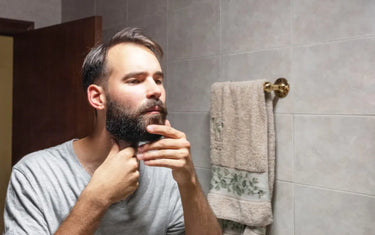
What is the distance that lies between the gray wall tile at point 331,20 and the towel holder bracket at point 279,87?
0.50 feet

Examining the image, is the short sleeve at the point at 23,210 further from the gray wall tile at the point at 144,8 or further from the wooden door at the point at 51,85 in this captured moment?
the gray wall tile at the point at 144,8

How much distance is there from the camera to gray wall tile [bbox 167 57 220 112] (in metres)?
1.80

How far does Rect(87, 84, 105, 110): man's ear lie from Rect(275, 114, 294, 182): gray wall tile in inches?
27.3

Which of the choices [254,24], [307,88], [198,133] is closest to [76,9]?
[198,133]

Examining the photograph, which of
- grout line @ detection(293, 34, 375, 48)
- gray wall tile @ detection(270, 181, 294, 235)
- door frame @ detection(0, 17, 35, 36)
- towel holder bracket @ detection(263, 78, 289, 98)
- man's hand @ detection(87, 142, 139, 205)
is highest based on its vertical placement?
door frame @ detection(0, 17, 35, 36)

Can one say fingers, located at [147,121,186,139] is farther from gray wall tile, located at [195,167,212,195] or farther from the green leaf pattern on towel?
gray wall tile, located at [195,167,212,195]

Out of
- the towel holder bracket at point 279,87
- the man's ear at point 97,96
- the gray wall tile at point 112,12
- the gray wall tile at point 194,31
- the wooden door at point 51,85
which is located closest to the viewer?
the man's ear at point 97,96

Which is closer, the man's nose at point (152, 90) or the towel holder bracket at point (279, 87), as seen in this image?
the man's nose at point (152, 90)

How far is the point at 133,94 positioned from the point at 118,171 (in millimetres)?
228

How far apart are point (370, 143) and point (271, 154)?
0.36 metres

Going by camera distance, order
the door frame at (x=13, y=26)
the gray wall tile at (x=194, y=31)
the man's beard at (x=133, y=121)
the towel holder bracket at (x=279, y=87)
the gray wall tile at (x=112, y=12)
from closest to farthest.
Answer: the man's beard at (x=133, y=121) < the towel holder bracket at (x=279, y=87) < the gray wall tile at (x=194, y=31) < the gray wall tile at (x=112, y=12) < the door frame at (x=13, y=26)

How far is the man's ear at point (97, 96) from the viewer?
3.96 feet

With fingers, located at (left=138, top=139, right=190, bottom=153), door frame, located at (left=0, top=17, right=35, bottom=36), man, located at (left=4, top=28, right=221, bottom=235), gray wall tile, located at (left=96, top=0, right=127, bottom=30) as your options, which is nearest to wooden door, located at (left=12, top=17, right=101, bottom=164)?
door frame, located at (left=0, top=17, right=35, bottom=36)

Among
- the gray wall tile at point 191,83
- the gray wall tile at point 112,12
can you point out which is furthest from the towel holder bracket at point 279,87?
the gray wall tile at point 112,12
